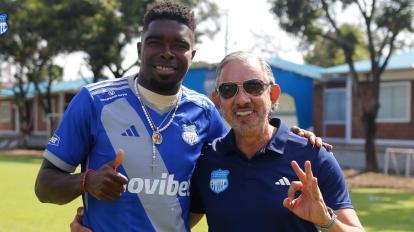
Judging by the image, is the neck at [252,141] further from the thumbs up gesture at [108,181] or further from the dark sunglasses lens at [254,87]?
the thumbs up gesture at [108,181]

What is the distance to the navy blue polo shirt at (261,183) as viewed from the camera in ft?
9.29

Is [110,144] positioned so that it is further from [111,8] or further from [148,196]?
[111,8]

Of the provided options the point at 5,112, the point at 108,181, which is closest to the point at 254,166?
the point at 108,181

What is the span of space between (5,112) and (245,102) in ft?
150

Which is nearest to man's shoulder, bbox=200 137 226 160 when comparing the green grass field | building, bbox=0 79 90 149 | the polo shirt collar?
the polo shirt collar

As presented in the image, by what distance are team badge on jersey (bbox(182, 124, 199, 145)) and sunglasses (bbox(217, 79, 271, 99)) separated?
0.29m

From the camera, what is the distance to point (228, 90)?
9.71ft

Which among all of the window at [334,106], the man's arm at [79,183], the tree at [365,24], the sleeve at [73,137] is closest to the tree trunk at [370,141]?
the tree at [365,24]

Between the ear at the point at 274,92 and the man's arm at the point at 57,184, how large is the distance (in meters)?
1.08

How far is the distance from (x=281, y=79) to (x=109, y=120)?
79.0ft

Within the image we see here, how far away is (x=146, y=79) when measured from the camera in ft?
9.98

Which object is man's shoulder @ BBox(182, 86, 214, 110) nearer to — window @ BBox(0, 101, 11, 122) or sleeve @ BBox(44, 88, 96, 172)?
sleeve @ BBox(44, 88, 96, 172)

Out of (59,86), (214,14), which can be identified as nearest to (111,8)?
(214,14)

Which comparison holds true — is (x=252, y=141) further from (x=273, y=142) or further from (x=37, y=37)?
(x=37, y=37)
